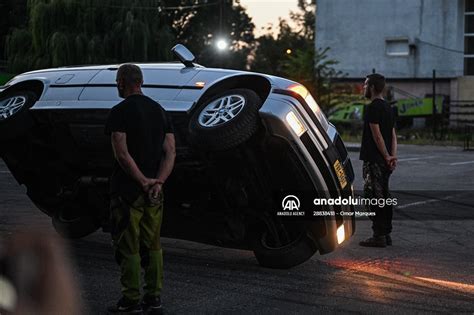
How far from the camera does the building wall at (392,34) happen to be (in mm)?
43812

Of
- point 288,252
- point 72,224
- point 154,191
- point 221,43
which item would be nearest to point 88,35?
point 221,43

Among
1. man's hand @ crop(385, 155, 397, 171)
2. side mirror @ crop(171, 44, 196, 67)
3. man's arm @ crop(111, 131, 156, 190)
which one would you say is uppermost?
side mirror @ crop(171, 44, 196, 67)

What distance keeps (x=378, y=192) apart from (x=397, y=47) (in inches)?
1527

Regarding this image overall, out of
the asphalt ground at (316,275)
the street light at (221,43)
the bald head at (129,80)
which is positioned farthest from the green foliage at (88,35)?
the bald head at (129,80)

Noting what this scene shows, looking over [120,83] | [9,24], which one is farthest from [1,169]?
[9,24]

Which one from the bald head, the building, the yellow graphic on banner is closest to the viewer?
the bald head

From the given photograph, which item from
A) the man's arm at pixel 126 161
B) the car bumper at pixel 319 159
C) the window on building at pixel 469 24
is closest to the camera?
the man's arm at pixel 126 161

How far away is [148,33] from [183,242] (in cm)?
2637

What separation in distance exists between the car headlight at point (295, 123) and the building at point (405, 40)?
3900 cm

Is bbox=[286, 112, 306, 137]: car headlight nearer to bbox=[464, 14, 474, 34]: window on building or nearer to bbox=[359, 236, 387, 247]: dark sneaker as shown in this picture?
bbox=[359, 236, 387, 247]: dark sneaker

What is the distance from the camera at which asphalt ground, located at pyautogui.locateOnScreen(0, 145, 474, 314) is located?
5.39 meters

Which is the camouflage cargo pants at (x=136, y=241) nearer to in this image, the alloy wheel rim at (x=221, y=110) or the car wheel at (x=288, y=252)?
the alloy wheel rim at (x=221, y=110)

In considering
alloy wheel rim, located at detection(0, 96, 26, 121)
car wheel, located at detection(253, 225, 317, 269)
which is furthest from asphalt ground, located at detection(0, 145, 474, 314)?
alloy wheel rim, located at detection(0, 96, 26, 121)

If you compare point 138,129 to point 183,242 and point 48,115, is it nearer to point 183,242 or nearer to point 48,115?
point 48,115
